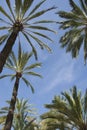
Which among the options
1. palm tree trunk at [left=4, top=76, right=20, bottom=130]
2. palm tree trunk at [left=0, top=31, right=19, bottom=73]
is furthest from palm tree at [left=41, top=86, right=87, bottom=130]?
palm tree trunk at [left=0, top=31, right=19, bottom=73]

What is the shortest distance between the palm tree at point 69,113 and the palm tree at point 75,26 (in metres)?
4.94

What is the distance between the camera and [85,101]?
32781 millimetres

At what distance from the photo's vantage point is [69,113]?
31672 millimetres

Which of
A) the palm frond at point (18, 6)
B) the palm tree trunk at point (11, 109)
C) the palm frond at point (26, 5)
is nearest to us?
the palm frond at point (18, 6)

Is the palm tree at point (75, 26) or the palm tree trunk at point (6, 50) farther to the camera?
the palm tree at point (75, 26)

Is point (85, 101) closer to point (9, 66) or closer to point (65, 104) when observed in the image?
point (65, 104)

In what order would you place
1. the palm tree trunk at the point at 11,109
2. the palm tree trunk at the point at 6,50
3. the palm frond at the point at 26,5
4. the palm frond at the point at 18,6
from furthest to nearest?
the palm tree trunk at the point at 11,109 < the palm frond at the point at 26,5 < the palm frond at the point at 18,6 < the palm tree trunk at the point at 6,50

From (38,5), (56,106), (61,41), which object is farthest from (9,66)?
(38,5)

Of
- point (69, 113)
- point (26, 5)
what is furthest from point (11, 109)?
point (26, 5)

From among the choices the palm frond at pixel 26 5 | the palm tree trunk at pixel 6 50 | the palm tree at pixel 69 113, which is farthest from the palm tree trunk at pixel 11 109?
the palm frond at pixel 26 5

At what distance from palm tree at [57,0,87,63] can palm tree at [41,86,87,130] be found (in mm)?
4943

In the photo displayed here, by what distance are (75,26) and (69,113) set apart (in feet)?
27.8

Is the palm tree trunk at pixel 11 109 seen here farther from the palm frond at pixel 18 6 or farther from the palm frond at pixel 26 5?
the palm frond at pixel 26 5

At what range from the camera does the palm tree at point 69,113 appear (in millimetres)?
31656
